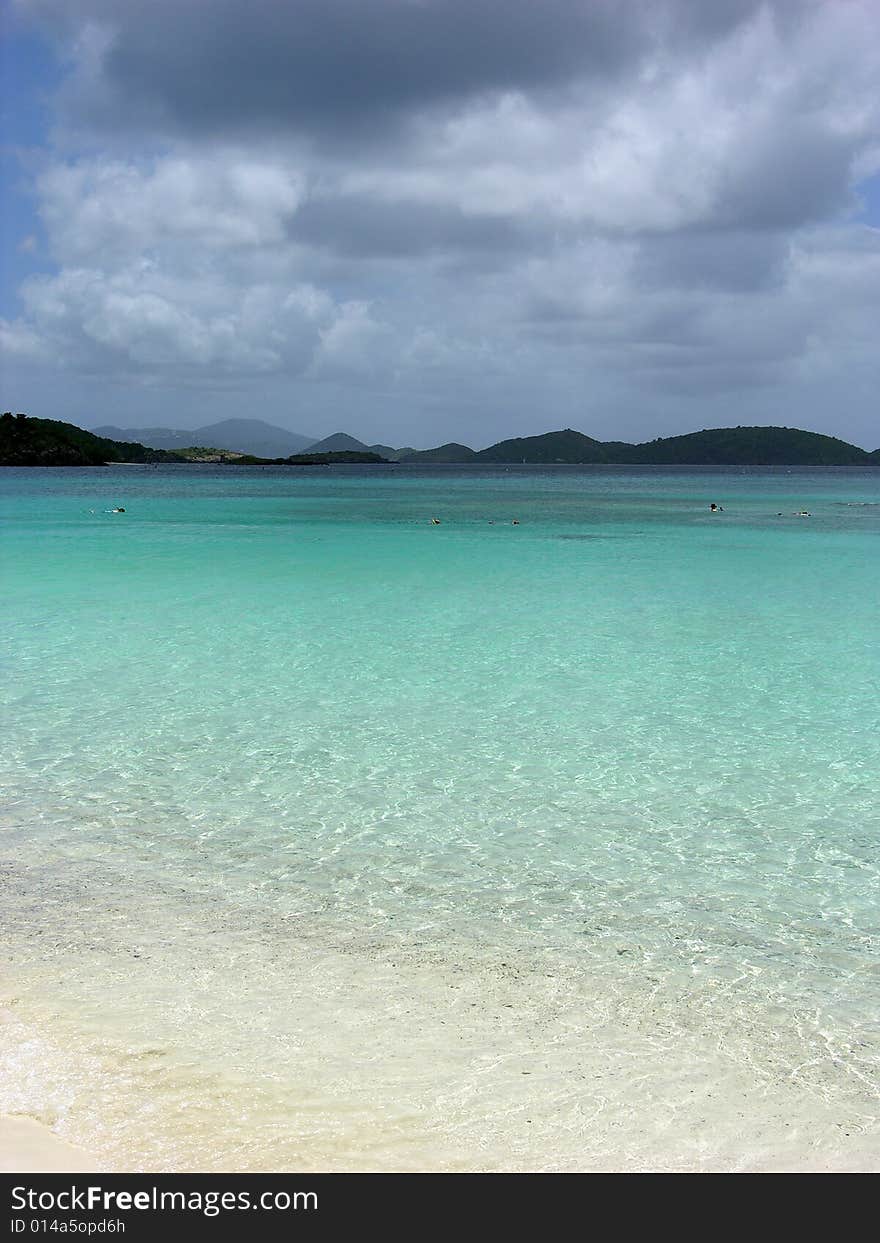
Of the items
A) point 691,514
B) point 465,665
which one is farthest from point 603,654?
point 691,514

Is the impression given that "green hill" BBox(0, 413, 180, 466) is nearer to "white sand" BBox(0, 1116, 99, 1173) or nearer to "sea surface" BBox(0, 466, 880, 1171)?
"sea surface" BBox(0, 466, 880, 1171)

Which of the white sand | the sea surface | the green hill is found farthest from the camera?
the green hill

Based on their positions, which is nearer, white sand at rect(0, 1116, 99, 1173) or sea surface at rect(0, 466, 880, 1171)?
white sand at rect(0, 1116, 99, 1173)

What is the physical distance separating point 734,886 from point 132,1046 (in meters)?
4.16

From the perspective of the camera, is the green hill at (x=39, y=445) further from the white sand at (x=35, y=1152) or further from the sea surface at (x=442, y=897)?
the white sand at (x=35, y=1152)

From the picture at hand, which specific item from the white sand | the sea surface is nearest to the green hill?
the sea surface

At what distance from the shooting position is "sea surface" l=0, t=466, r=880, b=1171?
437cm

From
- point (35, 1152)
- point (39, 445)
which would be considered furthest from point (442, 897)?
point (39, 445)

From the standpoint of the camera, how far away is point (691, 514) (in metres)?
56.0

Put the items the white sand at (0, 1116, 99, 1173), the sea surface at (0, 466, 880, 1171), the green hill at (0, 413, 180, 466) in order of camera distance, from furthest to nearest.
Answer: the green hill at (0, 413, 180, 466) → the sea surface at (0, 466, 880, 1171) → the white sand at (0, 1116, 99, 1173)

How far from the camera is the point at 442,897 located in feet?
22.1

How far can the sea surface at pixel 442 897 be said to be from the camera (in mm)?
4367

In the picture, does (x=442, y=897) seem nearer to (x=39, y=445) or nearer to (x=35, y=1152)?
(x=35, y=1152)
